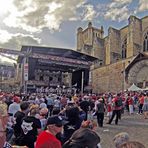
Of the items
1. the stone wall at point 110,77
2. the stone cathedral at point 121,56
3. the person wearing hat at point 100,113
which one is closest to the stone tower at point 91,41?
the stone cathedral at point 121,56

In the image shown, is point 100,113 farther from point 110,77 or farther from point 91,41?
point 91,41

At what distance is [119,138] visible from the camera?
13.0ft

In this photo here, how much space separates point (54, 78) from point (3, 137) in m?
47.8

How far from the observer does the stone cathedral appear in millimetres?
35438

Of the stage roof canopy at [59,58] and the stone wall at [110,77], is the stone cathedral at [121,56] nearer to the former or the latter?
the stone wall at [110,77]

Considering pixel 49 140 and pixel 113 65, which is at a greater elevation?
pixel 113 65

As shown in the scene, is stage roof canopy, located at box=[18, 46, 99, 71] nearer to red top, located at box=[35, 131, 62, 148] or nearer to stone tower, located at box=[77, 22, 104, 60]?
stone tower, located at box=[77, 22, 104, 60]

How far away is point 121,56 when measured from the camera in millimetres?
49062

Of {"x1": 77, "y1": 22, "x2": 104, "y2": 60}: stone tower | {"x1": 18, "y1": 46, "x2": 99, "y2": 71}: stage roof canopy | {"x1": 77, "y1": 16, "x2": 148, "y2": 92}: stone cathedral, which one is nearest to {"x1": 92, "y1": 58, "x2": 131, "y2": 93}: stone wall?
{"x1": 77, "y1": 16, "x2": 148, "y2": 92}: stone cathedral

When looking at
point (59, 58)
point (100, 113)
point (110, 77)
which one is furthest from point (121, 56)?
point (100, 113)

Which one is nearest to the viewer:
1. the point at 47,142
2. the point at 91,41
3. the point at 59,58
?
the point at 47,142

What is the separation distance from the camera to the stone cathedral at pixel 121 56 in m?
35.4

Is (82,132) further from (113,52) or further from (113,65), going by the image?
(113,52)

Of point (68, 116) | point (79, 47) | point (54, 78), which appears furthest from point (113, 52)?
point (68, 116)
